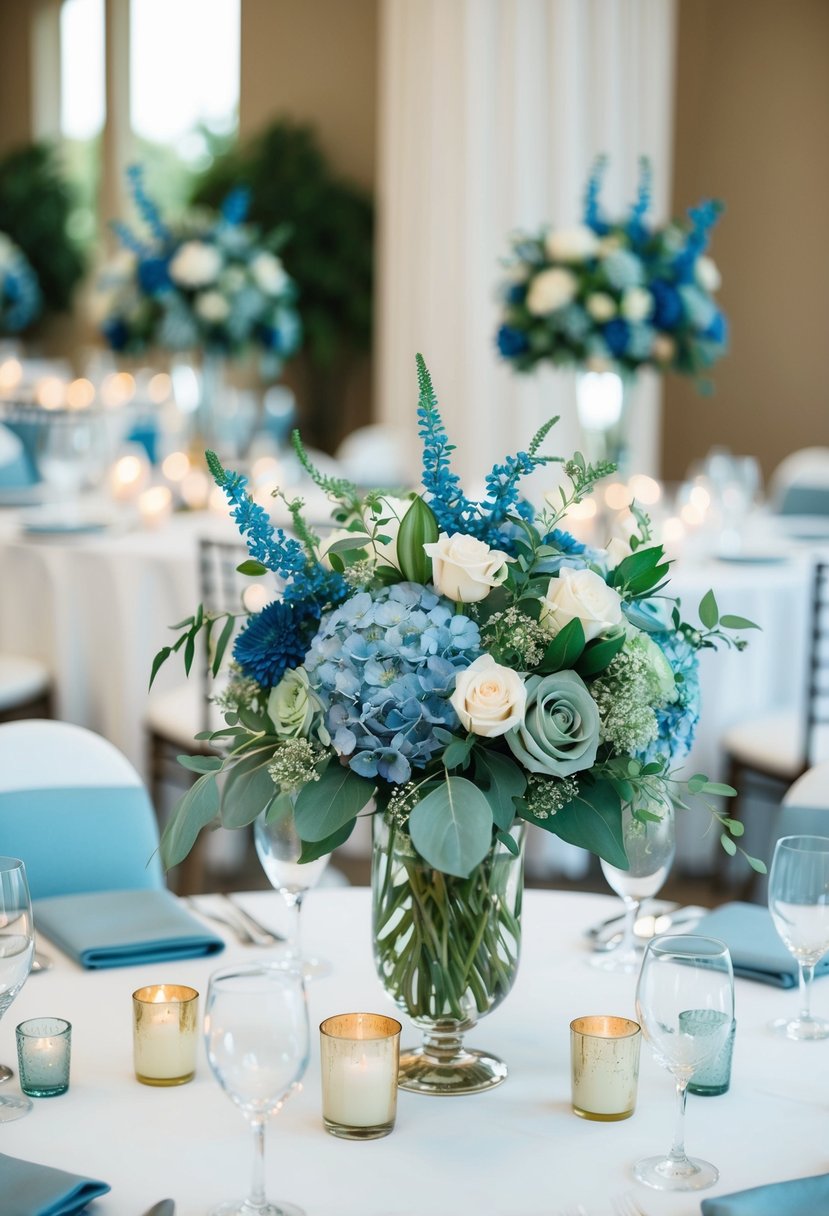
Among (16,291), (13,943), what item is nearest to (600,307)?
(13,943)

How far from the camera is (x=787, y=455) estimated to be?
22.4 ft

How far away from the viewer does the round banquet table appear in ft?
3.80

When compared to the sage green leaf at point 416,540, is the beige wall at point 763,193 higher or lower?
higher

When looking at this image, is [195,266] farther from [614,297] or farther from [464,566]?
[464,566]

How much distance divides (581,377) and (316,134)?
5.50m

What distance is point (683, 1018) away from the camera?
1.17m

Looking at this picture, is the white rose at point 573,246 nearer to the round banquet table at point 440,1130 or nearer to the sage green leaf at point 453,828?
the round banquet table at point 440,1130

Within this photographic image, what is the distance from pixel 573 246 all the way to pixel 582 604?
289cm

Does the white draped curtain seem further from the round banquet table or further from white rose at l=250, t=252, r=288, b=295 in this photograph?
the round banquet table

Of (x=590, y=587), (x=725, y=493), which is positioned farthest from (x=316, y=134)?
(x=590, y=587)

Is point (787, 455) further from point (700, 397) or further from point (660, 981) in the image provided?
point (660, 981)

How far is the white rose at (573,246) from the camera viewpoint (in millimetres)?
3980

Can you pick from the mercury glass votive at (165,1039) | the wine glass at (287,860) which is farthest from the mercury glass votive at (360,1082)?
the wine glass at (287,860)

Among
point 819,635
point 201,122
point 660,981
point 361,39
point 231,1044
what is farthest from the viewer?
point 201,122
